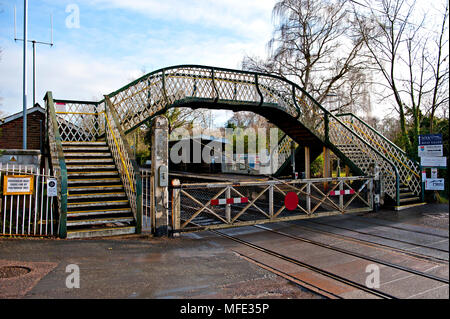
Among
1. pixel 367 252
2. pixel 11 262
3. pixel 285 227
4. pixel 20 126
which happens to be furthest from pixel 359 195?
pixel 20 126

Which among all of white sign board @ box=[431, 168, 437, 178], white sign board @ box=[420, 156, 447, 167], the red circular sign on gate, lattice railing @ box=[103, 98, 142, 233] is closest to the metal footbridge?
lattice railing @ box=[103, 98, 142, 233]

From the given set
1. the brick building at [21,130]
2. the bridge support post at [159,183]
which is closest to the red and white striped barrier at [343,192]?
the bridge support post at [159,183]

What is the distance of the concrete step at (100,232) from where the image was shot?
7758 millimetres

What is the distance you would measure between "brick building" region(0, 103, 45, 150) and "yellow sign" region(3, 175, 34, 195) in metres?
9.41

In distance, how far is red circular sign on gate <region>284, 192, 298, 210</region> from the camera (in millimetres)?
9711

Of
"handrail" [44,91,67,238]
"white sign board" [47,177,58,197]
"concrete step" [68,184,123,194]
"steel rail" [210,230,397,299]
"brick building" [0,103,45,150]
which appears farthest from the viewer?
"brick building" [0,103,45,150]

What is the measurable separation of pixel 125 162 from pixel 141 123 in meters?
3.34

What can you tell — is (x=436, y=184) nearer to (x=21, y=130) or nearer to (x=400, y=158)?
(x=400, y=158)

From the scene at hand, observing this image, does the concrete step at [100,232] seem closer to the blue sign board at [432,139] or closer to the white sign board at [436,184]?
the blue sign board at [432,139]

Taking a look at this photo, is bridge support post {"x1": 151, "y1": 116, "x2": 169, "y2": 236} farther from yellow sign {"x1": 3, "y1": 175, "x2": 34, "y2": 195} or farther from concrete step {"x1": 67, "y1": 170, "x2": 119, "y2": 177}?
yellow sign {"x1": 3, "y1": 175, "x2": 34, "y2": 195}

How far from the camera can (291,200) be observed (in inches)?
384

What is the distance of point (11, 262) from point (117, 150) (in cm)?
448
